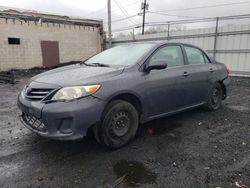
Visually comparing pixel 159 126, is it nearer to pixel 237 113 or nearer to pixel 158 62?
pixel 158 62

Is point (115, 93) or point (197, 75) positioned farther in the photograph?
point (197, 75)

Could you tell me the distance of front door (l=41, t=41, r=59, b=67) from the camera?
17.8 m

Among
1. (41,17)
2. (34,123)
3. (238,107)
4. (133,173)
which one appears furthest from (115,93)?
(41,17)

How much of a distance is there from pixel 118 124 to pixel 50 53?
15975 millimetres

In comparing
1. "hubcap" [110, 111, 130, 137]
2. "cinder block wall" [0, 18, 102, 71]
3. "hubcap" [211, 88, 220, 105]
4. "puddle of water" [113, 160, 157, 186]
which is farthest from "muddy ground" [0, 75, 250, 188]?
"cinder block wall" [0, 18, 102, 71]

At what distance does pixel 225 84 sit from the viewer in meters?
5.63

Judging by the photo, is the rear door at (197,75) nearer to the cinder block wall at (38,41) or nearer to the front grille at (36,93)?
the front grille at (36,93)

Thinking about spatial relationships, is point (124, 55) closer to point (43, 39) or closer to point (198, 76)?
point (198, 76)

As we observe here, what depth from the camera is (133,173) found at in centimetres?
290

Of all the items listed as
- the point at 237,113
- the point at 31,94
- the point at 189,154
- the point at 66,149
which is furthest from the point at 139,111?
the point at 237,113

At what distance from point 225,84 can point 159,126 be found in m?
2.22

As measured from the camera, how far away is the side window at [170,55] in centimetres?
413

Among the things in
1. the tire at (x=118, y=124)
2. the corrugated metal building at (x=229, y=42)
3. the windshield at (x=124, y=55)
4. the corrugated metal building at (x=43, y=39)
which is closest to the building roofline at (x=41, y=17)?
the corrugated metal building at (x=43, y=39)

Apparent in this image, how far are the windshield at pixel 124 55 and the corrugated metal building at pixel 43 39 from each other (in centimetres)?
1375
